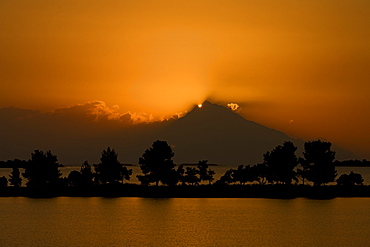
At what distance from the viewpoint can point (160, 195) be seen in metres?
152

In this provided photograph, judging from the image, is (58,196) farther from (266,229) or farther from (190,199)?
(266,229)

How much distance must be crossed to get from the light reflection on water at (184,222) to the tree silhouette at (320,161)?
24.5 ft

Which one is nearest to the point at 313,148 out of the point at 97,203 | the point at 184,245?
the point at 97,203

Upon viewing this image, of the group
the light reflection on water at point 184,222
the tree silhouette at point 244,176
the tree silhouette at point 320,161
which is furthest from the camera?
the tree silhouette at point 244,176

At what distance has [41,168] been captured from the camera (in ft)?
504

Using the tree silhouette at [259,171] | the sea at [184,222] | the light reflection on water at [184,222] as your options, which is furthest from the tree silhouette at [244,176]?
the light reflection on water at [184,222]

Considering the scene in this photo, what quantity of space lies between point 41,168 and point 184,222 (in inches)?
2497

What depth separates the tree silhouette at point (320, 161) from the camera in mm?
143750

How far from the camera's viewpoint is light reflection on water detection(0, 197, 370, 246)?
80312 millimetres

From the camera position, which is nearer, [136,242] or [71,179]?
[136,242]

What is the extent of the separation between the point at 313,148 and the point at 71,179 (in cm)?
6022

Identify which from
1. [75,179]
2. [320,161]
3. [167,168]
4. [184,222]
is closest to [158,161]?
[167,168]

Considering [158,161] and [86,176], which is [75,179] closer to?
[86,176]

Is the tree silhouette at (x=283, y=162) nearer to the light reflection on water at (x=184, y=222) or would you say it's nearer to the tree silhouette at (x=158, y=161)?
the light reflection on water at (x=184, y=222)
